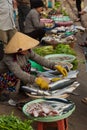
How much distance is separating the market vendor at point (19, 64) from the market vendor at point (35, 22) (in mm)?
3609

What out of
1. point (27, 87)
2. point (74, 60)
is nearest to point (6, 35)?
point (74, 60)

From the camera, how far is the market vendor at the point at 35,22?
10.3 meters

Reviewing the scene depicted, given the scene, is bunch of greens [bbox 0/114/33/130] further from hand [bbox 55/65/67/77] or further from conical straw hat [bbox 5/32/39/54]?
hand [bbox 55/65/67/77]

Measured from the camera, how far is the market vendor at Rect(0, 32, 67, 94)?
6.33 m

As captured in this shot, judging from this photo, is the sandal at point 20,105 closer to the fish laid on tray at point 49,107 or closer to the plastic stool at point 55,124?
the fish laid on tray at point 49,107

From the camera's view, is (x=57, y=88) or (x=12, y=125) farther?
(x=57, y=88)

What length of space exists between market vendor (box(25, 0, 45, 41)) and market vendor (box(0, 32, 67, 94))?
3.61 metres

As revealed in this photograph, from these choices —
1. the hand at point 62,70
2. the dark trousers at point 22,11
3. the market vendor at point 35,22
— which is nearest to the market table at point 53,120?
the hand at point 62,70

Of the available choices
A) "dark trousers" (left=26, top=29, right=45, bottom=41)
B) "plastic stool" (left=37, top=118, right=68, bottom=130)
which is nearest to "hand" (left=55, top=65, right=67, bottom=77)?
"plastic stool" (left=37, top=118, right=68, bottom=130)

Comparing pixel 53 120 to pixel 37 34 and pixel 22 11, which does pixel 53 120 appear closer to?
pixel 37 34

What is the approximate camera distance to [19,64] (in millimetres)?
6617

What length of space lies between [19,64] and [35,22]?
405 cm

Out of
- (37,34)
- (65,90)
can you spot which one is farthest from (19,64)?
(37,34)

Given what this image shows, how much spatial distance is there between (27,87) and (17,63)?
1.83ft
